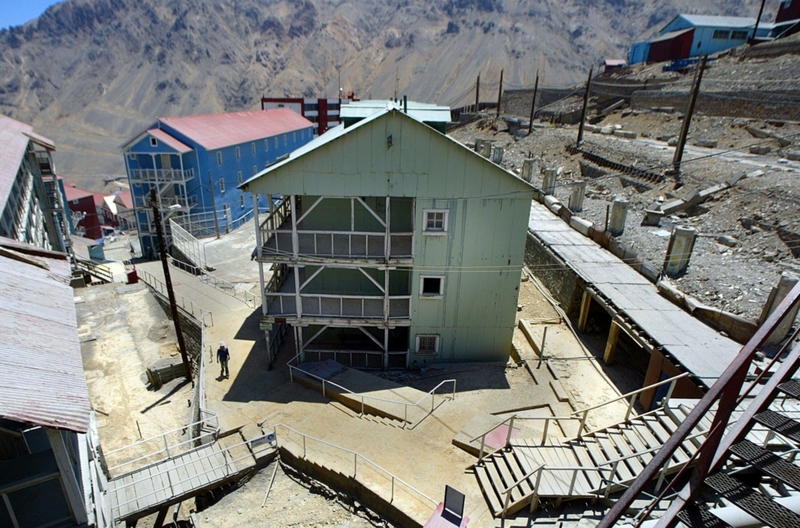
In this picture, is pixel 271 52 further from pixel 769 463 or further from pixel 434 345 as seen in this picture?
pixel 769 463

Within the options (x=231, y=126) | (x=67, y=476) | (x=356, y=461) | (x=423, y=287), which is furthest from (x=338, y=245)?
(x=231, y=126)

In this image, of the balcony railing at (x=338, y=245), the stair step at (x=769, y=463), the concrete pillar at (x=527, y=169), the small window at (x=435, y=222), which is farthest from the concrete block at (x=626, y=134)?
the stair step at (x=769, y=463)

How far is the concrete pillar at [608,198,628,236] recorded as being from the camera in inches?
917

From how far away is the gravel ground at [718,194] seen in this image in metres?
18.5

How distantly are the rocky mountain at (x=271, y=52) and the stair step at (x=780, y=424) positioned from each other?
10101cm

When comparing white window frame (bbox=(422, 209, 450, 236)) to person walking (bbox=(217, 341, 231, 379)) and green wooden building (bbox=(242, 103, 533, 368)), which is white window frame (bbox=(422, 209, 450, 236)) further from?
person walking (bbox=(217, 341, 231, 379))

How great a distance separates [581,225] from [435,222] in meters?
14.0

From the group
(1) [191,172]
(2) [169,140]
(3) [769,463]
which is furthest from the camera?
(1) [191,172]

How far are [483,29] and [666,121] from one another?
85.3 meters

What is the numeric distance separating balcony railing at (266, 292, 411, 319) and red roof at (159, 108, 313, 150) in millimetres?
23595

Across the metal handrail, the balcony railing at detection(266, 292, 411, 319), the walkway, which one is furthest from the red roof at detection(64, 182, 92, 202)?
the walkway

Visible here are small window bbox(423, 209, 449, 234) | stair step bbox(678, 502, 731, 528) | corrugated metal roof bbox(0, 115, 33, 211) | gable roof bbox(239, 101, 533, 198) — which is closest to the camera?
stair step bbox(678, 502, 731, 528)

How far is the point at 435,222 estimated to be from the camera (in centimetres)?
1565

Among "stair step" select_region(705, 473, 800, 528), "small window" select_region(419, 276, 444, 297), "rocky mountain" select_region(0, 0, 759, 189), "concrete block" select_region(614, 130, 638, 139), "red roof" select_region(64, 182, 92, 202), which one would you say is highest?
"rocky mountain" select_region(0, 0, 759, 189)
